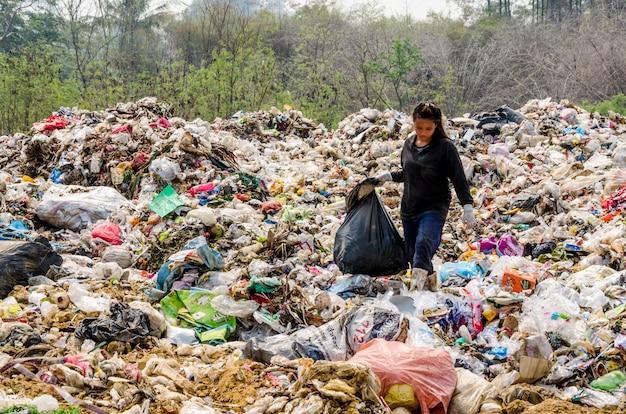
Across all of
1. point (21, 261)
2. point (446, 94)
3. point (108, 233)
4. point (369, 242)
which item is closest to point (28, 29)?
point (446, 94)

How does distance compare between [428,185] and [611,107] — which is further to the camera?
[611,107]

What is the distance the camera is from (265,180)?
7.76 meters

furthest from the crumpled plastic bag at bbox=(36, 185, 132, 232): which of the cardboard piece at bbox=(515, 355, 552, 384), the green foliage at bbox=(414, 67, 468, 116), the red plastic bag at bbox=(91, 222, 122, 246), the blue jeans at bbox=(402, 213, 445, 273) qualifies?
the green foliage at bbox=(414, 67, 468, 116)

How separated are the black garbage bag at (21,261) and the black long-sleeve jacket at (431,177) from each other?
2.77m

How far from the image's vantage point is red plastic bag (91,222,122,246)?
5645 mm

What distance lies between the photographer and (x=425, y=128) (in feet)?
12.5

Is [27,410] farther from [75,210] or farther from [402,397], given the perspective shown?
[75,210]

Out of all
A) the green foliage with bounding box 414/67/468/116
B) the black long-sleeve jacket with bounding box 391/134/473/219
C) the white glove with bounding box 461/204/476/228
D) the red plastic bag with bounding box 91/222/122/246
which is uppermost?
the green foliage with bounding box 414/67/468/116

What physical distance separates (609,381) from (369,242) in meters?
1.90

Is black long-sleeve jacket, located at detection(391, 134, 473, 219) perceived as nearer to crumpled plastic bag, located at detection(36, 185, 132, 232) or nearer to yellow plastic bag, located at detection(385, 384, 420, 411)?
yellow plastic bag, located at detection(385, 384, 420, 411)

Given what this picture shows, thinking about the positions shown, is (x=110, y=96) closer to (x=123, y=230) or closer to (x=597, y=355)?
(x=123, y=230)

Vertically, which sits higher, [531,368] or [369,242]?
[369,242]

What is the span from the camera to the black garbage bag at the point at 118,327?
3281 millimetres

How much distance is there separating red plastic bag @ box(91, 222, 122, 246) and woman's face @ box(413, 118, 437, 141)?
334 centimetres
